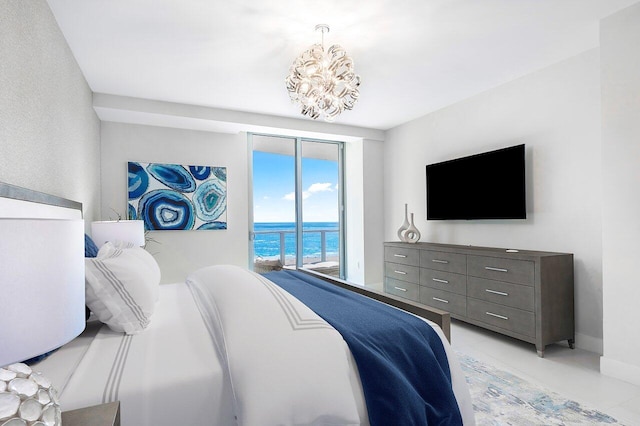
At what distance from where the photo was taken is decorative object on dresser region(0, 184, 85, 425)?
1.87ft

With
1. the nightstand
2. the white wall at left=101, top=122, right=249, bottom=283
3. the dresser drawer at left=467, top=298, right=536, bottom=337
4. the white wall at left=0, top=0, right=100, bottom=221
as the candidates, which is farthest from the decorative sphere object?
the white wall at left=101, top=122, right=249, bottom=283

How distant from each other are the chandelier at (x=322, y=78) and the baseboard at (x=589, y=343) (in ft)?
9.18

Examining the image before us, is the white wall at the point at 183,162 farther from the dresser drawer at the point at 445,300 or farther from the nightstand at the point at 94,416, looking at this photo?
the nightstand at the point at 94,416

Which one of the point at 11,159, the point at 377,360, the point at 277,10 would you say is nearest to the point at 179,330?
the point at 377,360

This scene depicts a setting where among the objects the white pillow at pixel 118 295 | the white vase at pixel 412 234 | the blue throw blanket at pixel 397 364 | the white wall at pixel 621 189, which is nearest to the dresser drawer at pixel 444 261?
the white vase at pixel 412 234

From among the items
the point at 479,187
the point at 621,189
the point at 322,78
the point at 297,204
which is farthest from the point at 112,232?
the point at 621,189

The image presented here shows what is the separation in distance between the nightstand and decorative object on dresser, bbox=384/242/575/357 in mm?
2997

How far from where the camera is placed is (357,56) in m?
2.89

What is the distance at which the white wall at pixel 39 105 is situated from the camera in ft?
4.93

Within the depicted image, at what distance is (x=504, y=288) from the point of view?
3.06 meters

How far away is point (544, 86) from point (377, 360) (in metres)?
3.22

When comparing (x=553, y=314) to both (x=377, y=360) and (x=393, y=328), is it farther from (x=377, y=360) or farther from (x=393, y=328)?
(x=377, y=360)

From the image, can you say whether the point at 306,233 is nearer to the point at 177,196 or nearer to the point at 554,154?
the point at 177,196

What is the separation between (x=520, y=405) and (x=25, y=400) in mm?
2377
